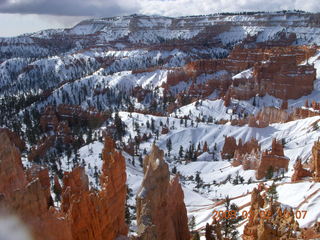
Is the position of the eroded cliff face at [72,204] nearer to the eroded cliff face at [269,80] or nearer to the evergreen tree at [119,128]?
the evergreen tree at [119,128]

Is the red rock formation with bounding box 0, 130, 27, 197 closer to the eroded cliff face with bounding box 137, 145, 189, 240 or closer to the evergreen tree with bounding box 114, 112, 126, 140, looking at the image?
the eroded cliff face with bounding box 137, 145, 189, 240

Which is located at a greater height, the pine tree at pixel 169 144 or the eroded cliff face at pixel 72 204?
the eroded cliff face at pixel 72 204

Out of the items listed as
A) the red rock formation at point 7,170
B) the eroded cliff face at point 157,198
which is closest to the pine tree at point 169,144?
the eroded cliff face at point 157,198

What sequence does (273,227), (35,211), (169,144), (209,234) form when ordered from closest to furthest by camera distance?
(35,211), (273,227), (209,234), (169,144)

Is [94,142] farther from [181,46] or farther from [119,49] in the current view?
[119,49]

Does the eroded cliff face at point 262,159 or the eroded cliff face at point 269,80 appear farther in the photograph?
the eroded cliff face at point 269,80

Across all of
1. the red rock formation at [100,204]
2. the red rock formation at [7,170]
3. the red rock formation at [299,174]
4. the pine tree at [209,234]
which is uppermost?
the red rock formation at [7,170]

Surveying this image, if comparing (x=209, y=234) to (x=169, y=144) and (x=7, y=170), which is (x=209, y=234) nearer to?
(x=7, y=170)
